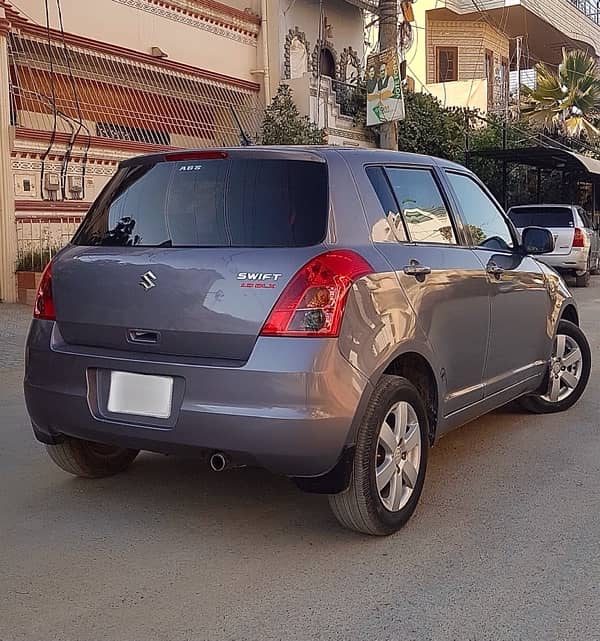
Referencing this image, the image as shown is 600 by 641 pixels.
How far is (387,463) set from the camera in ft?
12.8

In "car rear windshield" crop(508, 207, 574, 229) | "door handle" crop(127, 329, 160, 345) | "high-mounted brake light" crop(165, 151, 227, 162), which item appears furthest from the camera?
"car rear windshield" crop(508, 207, 574, 229)

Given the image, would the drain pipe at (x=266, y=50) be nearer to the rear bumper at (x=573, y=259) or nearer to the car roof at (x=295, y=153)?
the rear bumper at (x=573, y=259)

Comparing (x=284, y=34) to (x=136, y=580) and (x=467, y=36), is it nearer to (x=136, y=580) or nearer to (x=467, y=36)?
(x=467, y=36)

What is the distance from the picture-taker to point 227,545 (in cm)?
381

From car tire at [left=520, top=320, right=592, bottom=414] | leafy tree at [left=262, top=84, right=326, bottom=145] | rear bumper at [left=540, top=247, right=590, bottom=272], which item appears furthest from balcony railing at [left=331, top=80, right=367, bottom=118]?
car tire at [left=520, top=320, right=592, bottom=414]

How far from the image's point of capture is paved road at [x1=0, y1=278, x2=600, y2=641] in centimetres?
311

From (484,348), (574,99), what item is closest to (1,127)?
(484,348)

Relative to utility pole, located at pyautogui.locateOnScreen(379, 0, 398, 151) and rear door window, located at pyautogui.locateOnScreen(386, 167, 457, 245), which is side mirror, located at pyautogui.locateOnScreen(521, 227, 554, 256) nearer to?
rear door window, located at pyautogui.locateOnScreen(386, 167, 457, 245)

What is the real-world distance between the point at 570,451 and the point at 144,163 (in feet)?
Answer: 10.3

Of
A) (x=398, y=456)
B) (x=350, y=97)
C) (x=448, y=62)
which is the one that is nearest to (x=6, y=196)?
(x=398, y=456)

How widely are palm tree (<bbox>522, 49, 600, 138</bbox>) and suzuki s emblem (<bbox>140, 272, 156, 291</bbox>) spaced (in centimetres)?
2308

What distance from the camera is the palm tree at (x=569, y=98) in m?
24.2

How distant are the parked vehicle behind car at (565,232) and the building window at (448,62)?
11864 millimetres

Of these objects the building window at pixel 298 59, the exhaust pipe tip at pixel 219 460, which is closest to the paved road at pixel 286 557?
the exhaust pipe tip at pixel 219 460
